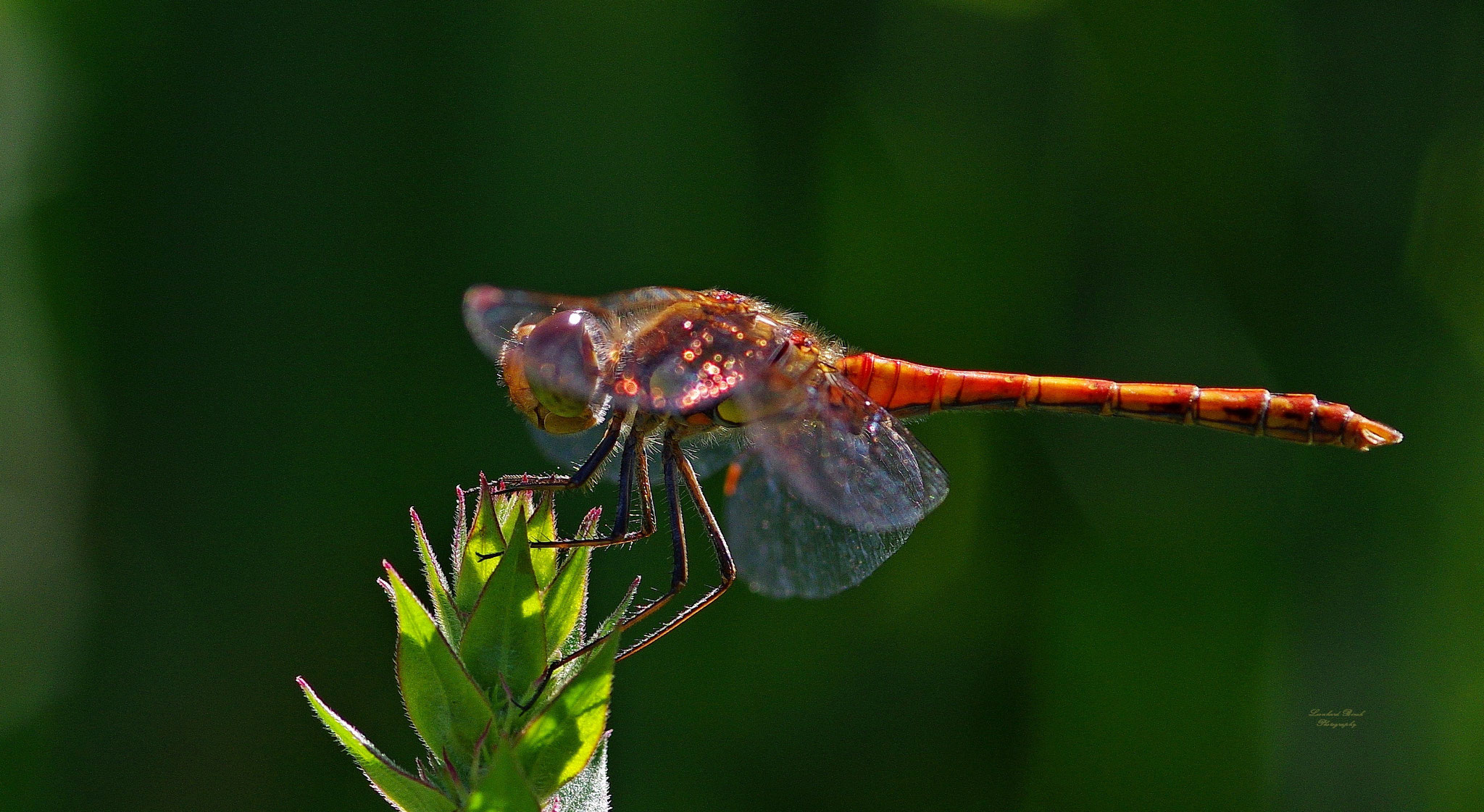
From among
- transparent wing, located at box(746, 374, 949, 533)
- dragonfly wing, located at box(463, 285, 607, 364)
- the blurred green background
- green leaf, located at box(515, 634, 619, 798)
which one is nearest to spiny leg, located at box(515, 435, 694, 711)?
transparent wing, located at box(746, 374, 949, 533)

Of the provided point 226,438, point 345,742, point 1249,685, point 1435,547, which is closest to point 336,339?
point 226,438

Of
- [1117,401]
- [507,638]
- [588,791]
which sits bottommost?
[588,791]

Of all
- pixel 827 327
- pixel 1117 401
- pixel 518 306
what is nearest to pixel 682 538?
pixel 518 306

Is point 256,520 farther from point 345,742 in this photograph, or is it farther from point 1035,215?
point 1035,215

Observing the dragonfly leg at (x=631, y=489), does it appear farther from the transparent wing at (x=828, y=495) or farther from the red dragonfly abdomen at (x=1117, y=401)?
the red dragonfly abdomen at (x=1117, y=401)

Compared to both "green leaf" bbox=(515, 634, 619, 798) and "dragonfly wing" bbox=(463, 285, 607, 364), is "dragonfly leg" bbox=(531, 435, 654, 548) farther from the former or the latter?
"green leaf" bbox=(515, 634, 619, 798)

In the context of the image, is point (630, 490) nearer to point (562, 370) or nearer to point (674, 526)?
point (674, 526)
